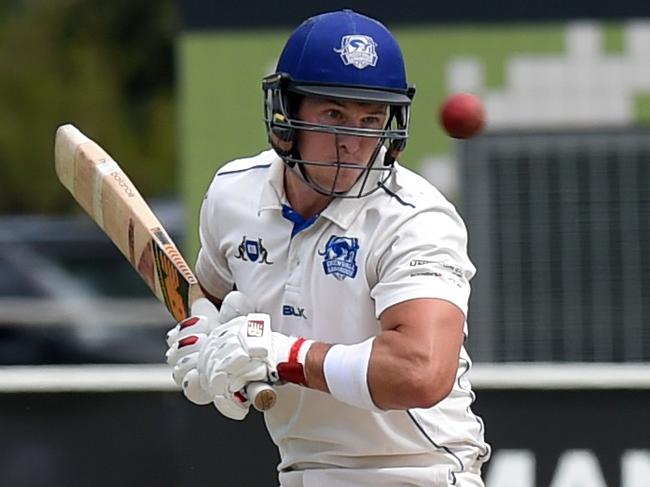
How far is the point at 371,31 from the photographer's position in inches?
131

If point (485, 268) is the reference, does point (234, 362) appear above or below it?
above

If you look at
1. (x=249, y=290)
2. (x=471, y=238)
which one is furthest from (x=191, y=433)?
(x=471, y=238)

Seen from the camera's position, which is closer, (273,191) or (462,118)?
(273,191)

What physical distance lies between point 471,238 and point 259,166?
4302mm

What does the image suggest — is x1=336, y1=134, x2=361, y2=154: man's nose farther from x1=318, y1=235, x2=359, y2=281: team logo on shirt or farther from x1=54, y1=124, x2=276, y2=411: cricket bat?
x1=54, y1=124, x2=276, y2=411: cricket bat

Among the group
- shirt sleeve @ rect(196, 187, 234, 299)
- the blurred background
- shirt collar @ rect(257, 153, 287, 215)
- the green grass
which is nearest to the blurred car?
the blurred background

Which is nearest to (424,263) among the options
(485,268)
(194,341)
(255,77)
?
(194,341)

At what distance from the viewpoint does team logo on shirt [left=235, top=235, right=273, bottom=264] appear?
3443 mm

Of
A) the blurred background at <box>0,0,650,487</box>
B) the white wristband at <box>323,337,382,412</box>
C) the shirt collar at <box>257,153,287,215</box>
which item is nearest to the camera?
the white wristband at <box>323,337,382,412</box>

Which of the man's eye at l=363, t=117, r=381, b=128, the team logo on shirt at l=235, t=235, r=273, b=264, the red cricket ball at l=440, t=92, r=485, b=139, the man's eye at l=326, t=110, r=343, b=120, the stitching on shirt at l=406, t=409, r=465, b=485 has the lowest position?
the stitching on shirt at l=406, t=409, r=465, b=485

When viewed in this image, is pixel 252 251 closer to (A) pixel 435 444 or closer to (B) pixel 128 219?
(B) pixel 128 219

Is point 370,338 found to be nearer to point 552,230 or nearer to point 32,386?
point 32,386

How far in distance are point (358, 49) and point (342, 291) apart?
461 millimetres

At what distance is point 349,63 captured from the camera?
3277 mm
